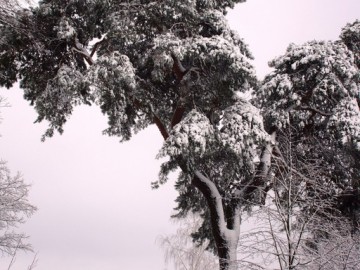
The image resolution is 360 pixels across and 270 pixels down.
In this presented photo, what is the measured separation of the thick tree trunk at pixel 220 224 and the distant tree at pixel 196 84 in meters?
0.03

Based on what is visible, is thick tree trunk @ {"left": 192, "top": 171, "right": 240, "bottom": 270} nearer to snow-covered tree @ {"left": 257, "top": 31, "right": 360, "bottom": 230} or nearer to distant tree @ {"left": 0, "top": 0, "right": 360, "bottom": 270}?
distant tree @ {"left": 0, "top": 0, "right": 360, "bottom": 270}

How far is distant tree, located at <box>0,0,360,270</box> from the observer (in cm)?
959

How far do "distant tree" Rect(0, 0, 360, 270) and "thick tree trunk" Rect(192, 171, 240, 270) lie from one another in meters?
0.03

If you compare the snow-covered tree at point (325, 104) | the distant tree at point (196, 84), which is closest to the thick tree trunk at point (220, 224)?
the distant tree at point (196, 84)

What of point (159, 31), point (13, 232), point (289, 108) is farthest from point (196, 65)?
point (13, 232)

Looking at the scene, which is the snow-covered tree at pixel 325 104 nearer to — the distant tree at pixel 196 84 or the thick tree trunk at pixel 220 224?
the distant tree at pixel 196 84

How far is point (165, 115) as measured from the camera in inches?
516

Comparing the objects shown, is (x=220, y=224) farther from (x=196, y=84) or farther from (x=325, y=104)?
(x=325, y=104)

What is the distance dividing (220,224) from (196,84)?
4.16 metres

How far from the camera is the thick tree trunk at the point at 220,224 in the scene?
9.87m

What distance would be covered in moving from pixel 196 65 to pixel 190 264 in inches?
479

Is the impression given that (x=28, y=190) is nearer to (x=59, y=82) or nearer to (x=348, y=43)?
(x=59, y=82)

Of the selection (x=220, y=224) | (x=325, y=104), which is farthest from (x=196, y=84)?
(x=325, y=104)

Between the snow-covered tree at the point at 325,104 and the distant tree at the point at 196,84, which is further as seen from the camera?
the snow-covered tree at the point at 325,104
